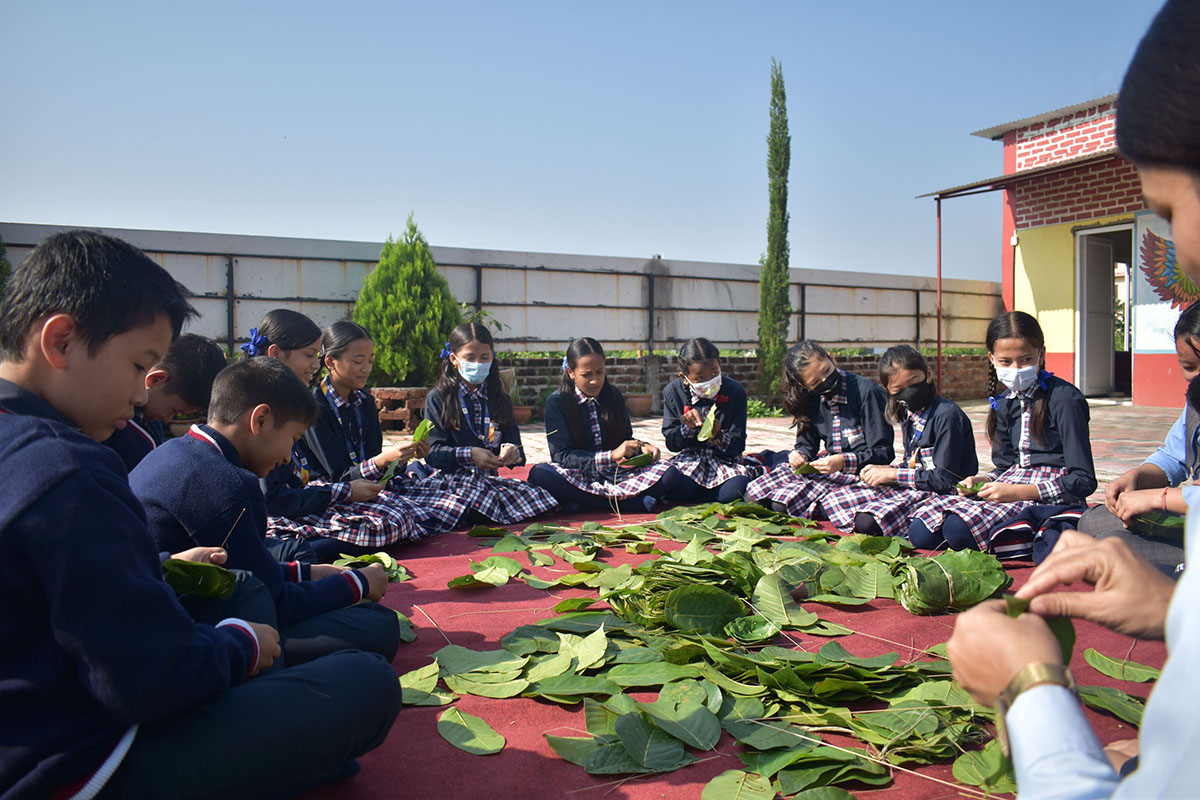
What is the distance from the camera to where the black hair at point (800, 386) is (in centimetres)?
476

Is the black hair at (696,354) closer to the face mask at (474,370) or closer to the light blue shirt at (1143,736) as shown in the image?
the face mask at (474,370)

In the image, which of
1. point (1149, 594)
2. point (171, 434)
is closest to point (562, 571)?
point (1149, 594)

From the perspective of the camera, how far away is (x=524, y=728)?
2.04 metres

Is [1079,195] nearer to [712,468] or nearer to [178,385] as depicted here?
[712,468]

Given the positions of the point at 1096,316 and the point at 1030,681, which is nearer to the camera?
the point at 1030,681

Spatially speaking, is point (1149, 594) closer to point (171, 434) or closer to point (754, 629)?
point (754, 629)

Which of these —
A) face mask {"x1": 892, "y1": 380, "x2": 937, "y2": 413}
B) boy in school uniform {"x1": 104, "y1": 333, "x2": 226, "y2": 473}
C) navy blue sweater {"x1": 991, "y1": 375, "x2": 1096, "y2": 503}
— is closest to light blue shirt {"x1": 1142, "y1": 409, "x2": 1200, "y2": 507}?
navy blue sweater {"x1": 991, "y1": 375, "x2": 1096, "y2": 503}

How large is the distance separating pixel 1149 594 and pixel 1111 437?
8433mm

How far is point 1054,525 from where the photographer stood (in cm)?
360

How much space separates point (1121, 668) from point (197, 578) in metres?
2.38

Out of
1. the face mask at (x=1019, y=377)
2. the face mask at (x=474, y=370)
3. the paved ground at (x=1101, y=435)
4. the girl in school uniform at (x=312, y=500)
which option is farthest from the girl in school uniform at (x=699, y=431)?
the girl in school uniform at (x=312, y=500)

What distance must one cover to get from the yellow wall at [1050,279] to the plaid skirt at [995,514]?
364 inches

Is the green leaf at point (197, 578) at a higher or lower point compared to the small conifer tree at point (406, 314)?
lower

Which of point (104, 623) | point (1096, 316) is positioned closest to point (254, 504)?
point (104, 623)
